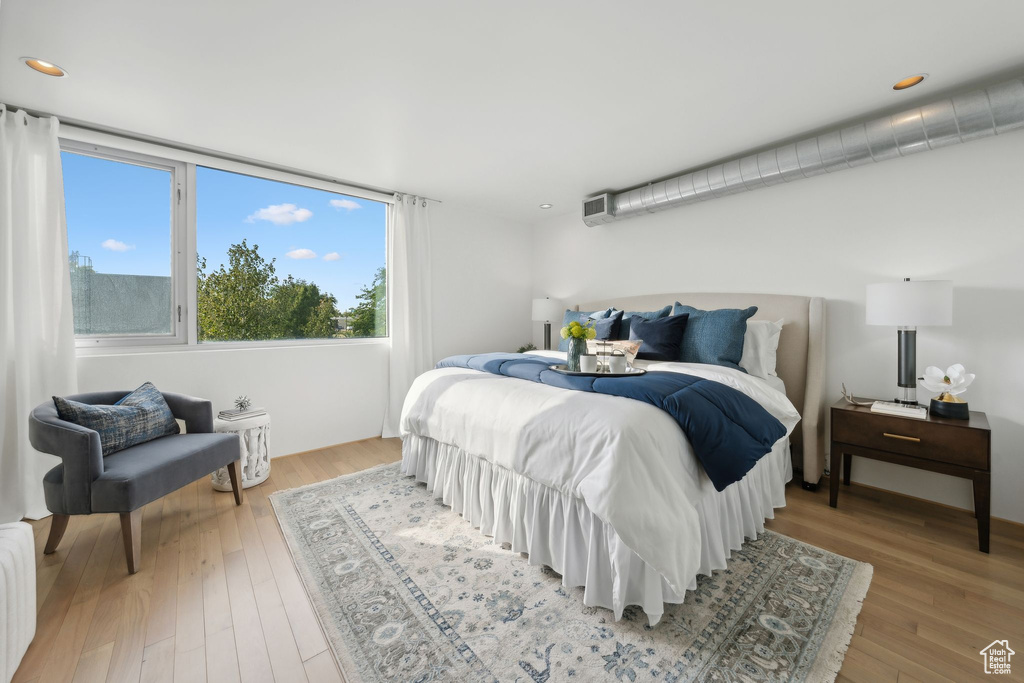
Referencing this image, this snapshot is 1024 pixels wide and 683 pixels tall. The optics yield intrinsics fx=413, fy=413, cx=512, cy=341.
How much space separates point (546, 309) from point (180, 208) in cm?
330

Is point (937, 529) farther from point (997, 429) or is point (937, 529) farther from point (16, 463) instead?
point (16, 463)

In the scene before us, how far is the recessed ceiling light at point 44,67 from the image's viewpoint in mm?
1981

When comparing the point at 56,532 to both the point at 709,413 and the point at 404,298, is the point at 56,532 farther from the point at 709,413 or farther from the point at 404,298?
the point at 709,413

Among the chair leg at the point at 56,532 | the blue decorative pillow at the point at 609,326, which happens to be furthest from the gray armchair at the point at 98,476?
the blue decorative pillow at the point at 609,326

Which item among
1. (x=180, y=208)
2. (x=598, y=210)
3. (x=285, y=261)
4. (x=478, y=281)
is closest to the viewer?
(x=180, y=208)

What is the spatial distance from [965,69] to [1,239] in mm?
5222

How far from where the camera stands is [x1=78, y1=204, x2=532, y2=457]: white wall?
300cm

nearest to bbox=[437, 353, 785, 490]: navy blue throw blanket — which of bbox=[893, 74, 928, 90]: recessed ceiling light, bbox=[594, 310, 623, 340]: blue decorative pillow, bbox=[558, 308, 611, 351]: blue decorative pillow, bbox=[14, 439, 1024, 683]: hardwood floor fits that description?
bbox=[14, 439, 1024, 683]: hardwood floor

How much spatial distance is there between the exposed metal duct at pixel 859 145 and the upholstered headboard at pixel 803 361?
0.88m

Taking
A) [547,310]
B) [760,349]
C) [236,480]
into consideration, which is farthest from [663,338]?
[236,480]

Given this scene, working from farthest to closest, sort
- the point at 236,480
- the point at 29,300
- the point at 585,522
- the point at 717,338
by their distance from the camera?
1. the point at 717,338
2. the point at 236,480
3. the point at 29,300
4. the point at 585,522

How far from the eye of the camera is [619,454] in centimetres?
152

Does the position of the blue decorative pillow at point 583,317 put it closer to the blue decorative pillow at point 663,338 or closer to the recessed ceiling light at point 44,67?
the blue decorative pillow at point 663,338

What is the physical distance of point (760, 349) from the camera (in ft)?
9.32
